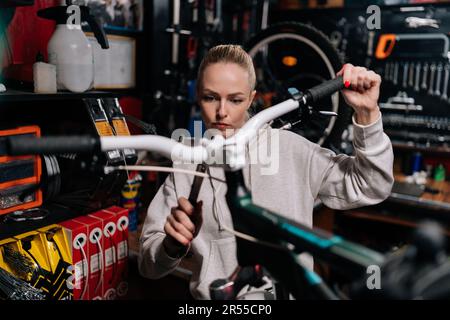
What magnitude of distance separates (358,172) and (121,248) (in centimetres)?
97

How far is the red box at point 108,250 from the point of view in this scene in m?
1.48

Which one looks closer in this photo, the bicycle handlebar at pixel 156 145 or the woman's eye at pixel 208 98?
the bicycle handlebar at pixel 156 145

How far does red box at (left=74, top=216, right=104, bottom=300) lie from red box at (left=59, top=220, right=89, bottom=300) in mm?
19

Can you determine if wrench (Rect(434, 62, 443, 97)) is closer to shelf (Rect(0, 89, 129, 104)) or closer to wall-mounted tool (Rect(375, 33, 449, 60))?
wall-mounted tool (Rect(375, 33, 449, 60))

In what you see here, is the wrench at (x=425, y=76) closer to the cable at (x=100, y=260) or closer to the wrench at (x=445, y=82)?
the wrench at (x=445, y=82)

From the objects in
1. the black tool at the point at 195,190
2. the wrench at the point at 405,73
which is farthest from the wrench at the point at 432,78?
the black tool at the point at 195,190

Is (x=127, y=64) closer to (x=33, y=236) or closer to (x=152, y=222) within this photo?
(x=33, y=236)

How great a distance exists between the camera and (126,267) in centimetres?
159

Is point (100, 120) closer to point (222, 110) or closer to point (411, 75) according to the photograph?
point (222, 110)

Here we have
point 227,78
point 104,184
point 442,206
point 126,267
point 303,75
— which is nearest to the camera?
point 227,78

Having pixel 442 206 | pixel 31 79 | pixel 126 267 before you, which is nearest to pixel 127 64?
pixel 31 79

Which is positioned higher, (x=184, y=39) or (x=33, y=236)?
(x=184, y=39)

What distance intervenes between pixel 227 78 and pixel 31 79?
2.37 ft

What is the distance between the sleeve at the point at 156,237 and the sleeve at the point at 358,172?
1.19 ft
